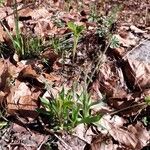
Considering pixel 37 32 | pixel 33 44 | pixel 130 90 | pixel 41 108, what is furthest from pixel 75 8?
pixel 41 108

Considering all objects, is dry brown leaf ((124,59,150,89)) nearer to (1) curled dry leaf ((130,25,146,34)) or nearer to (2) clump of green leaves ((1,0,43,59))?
(1) curled dry leaf ((130,25,146,34))

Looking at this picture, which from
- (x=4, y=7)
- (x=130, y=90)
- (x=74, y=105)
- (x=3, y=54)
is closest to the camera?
(x=74, y=105)

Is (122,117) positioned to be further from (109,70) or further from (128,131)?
(109,70)

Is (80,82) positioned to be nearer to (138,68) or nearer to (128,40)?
(138,68)

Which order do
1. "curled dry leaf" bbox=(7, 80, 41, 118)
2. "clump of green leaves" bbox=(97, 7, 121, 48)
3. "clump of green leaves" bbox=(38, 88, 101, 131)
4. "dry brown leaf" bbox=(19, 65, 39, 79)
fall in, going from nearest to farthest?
"clump of green leaves" bbox=(38, 88, 101, 131) → "curled dry leaf" bbox=(7, 80, 41, 118) → "dry brown leaf" bbox=(19, 65, 39, 79) → "clump of green leaves" bbox=(97, 7, 121, 48)

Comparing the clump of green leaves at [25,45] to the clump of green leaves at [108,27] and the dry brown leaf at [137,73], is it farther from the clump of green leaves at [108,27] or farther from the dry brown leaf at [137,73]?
the dry brown leaf at [137,73]

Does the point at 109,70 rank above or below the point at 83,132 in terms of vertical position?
above

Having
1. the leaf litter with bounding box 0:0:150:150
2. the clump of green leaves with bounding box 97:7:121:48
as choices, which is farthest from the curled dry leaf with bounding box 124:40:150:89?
the clump of green leaves with bounding box 97:7:121:48
